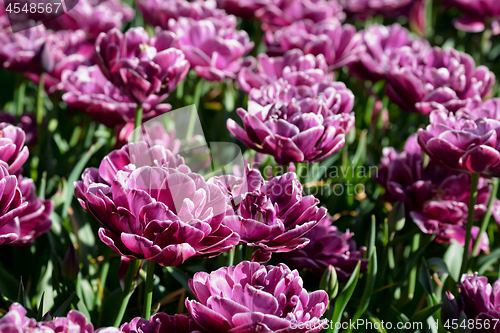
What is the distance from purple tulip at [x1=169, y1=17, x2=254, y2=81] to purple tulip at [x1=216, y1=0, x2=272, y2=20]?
1.29 feet

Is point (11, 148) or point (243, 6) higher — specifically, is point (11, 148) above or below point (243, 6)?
above

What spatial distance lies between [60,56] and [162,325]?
3.59ft

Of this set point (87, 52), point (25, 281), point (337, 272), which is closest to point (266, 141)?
point (337, 272)

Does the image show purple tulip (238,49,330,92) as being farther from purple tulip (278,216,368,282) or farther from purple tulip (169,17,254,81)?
purple tulip (278,216,368,282)

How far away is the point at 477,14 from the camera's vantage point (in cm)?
215

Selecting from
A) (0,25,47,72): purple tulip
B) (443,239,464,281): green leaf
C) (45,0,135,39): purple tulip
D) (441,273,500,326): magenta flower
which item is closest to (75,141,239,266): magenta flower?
(441,273,500,326): magenta flower

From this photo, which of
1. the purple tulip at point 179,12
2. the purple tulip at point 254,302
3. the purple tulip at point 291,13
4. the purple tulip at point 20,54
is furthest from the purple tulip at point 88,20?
Answer: the purple tulip at point 254,302

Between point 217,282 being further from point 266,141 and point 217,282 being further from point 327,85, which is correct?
point 327,85

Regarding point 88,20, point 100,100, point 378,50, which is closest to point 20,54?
point 100,100

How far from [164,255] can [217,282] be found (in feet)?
0.26

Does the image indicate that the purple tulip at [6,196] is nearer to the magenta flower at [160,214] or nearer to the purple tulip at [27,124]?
the magenta flower at [160,214]

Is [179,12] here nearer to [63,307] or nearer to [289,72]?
[289,72]

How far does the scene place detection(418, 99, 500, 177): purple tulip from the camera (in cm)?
98

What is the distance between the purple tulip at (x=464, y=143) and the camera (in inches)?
38.5
